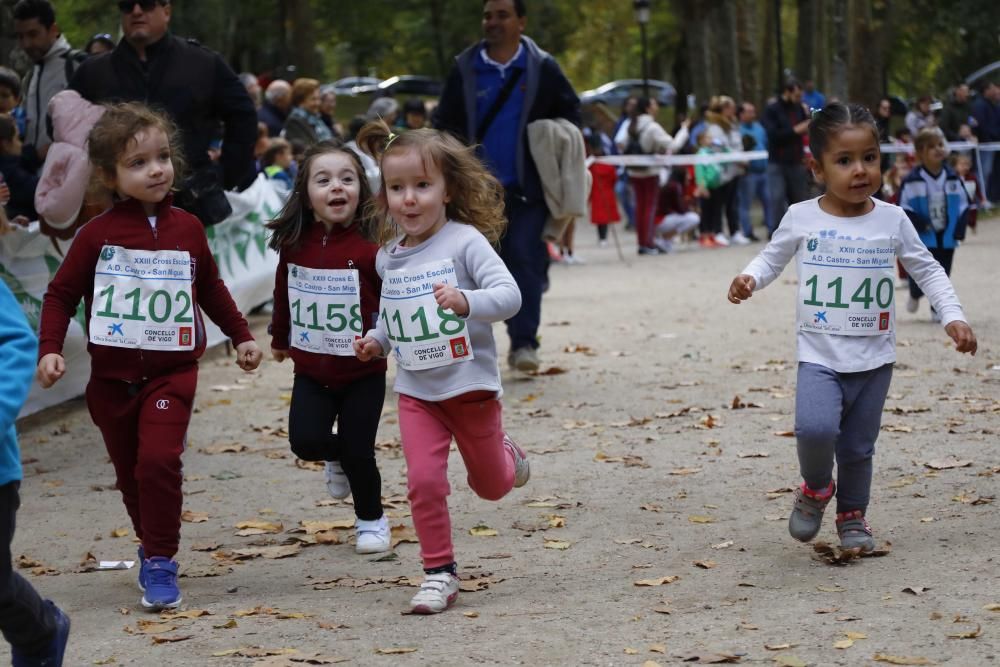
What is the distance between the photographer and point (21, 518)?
7.46 m

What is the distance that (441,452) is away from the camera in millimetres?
5547

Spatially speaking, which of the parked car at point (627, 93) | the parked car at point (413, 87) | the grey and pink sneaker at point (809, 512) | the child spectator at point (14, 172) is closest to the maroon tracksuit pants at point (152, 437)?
the grey and pink sneaker at point (809, 512)

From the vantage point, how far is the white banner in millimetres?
9594

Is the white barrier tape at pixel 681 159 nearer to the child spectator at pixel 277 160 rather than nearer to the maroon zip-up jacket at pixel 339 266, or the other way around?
the child spectator at pixel 277 160

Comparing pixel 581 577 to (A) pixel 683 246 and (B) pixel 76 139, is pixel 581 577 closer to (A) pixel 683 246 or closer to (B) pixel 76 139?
(B) pixel 76 139

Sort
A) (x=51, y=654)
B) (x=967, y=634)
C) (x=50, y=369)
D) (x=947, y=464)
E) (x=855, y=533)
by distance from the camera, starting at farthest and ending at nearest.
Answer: (x=947, y=464)
(x=855, y=533)
(x=50, y=369)
(x=967, y=634)
(x=51, y=654)

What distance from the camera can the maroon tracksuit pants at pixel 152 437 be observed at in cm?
566

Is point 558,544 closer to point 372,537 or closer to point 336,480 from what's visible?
point 372,537

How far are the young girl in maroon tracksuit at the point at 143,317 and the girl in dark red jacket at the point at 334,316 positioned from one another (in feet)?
1.87

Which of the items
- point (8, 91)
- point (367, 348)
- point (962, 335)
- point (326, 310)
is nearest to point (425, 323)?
point (367, 348)

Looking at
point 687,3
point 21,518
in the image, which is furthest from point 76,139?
point 687,3

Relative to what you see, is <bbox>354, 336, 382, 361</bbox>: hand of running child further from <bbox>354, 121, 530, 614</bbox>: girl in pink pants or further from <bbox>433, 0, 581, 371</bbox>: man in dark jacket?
<bbox>433, 0, 581, 371</bbox>: man in dark jacket

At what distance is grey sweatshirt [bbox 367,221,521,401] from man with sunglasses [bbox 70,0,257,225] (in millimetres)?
2859

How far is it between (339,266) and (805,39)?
3268 centimetres
